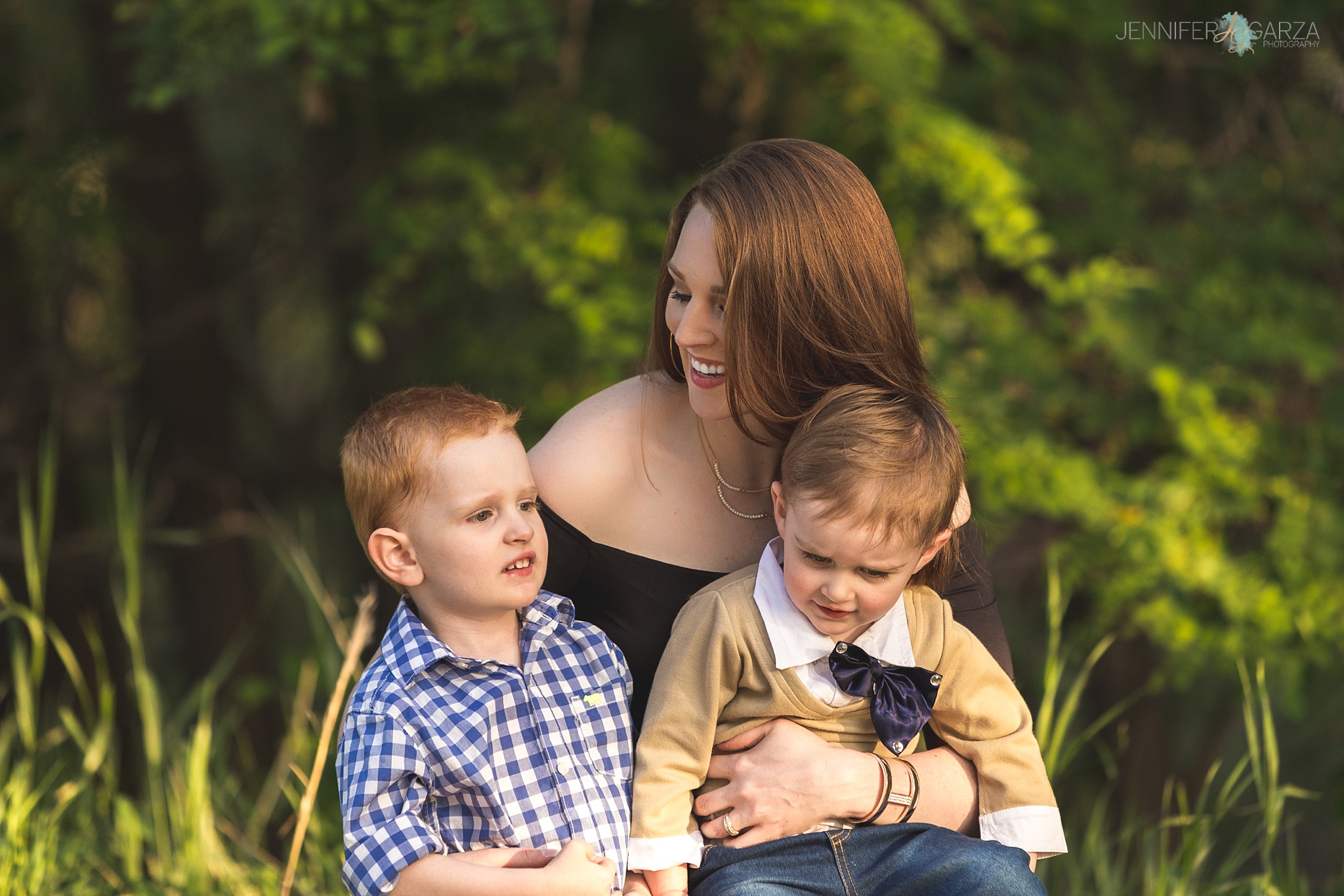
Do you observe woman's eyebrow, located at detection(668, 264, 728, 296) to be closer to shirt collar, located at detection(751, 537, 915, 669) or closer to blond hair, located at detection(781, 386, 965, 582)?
blond hair, located at detection(781, 386, 965, 582)

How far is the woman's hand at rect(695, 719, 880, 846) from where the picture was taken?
174 cm

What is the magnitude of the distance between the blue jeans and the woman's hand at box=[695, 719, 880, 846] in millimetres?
27

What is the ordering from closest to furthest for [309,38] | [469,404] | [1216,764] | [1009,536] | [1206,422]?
[469,404] < [1216,764] < [309,38] < [1206,422] < [1009,536]

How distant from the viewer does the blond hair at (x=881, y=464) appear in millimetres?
1644

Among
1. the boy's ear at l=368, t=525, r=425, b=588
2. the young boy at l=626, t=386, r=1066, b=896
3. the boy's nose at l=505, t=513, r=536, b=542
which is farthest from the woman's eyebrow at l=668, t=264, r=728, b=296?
the boy's ear at l=368, t=525, r=425, b=588

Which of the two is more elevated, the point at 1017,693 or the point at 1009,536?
the point at 1017,693

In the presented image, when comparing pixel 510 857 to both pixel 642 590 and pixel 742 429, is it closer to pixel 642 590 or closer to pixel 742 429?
pixel 642 590

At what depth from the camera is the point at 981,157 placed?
3766mm

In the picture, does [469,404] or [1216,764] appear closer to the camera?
[469,404]

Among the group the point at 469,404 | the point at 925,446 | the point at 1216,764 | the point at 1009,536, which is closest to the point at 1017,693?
the point at 925,446

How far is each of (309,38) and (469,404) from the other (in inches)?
83.4

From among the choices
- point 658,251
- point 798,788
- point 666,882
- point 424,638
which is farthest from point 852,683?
point 658,251

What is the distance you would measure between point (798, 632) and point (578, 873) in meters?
0.46

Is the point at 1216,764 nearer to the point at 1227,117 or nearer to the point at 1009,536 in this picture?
the point at 1009,536
